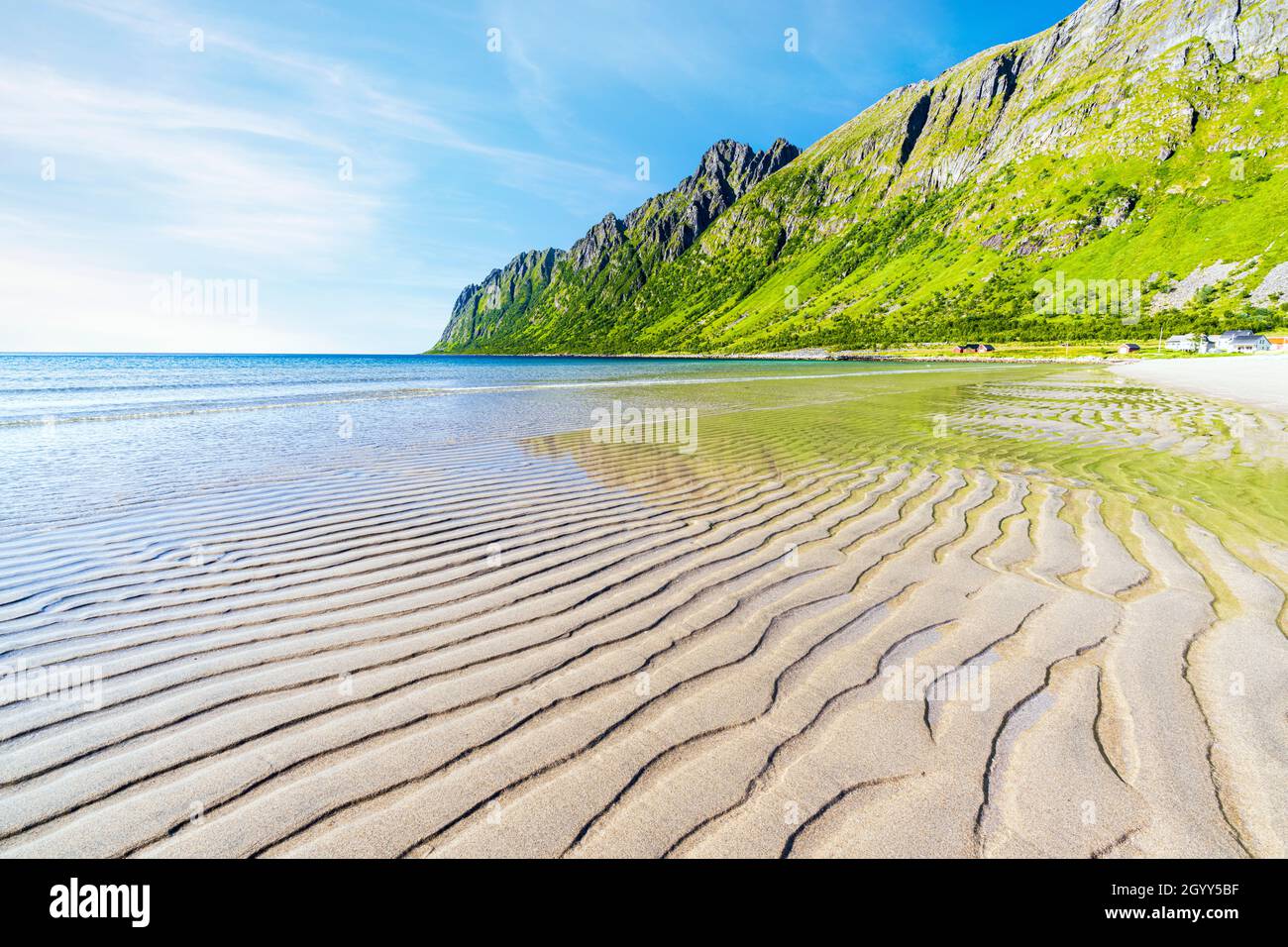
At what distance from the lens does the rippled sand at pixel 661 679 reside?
2.59 m

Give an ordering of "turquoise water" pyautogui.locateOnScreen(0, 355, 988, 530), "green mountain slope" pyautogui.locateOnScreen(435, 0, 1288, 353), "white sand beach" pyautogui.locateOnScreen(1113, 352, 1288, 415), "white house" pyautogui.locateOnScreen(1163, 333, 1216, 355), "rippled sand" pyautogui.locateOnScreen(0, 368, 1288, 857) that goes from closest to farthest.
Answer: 1. "rippled sand" pyautogui.locateOnScreen(0, 368, 1288, 857)
2. "turquoise water" pyautogui.locateOnScreen(0, 355, 988, 530)
3. "white sand beach" pyautogui.locateOnScreen(1113, 352, 1288, 415)
4. "white house" pyautogui.locateOnScreen(1163, 333, 1216, 355)
5. "green mountain slope" pyautogui.locateOnScreen(435, 0, 1288, 353)

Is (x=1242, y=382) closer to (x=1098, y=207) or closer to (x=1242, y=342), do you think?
(x=1242, y=342)

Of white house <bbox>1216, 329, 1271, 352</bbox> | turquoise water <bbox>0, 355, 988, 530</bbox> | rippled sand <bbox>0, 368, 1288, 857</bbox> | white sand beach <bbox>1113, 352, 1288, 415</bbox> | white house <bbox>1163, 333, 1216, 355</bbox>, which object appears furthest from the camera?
white house <bbox>1163, 333, 1216, 355</bbox>

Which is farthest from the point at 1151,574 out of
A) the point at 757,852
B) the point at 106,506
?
the point at 106,506

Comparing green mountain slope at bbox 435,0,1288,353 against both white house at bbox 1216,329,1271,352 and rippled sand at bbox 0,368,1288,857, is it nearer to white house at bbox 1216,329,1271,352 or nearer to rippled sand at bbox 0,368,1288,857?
white house at bbox 1216,329,1271,352

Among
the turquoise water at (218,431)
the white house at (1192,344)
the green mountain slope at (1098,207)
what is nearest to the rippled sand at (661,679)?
the turquoise water at (218,431)

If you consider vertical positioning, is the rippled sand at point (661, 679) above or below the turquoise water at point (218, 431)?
below

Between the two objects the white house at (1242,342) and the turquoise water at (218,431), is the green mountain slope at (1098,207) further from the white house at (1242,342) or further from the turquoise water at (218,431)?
the turquoise water at (218,431)

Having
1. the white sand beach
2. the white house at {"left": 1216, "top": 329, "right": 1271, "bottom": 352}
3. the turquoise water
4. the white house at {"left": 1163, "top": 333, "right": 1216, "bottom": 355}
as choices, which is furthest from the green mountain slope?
the turquoise water

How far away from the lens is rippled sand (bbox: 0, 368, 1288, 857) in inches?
102

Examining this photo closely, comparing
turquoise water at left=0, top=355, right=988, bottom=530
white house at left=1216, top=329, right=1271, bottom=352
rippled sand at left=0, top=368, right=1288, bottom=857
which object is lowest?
rippled sand at left=0, top=368, right=1288, bottom=857

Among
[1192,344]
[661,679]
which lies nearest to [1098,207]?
[1192,344]

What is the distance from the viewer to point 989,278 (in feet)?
448

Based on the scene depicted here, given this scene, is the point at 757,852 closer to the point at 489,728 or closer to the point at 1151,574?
the point at 489,728
